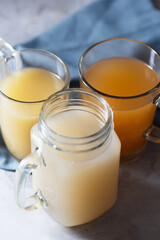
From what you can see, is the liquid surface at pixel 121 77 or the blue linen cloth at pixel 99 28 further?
the blue linen cloth at pixel 99 28

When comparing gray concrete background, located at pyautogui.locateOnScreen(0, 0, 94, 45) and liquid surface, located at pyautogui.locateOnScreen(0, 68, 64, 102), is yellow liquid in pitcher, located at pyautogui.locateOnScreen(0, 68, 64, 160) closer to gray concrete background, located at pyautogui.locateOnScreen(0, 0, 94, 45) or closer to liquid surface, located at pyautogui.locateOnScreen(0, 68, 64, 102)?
liquid surface, located at pyautogui.locateOnScreen(0, 68, 64, 102)

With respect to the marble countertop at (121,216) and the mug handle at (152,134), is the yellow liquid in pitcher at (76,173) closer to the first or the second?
the marble countertop at (121,216)

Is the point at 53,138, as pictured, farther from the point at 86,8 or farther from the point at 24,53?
the point at 86,8

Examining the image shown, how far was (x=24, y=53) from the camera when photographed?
1133 millimetres

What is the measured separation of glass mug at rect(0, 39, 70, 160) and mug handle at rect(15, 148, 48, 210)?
0.49 ft

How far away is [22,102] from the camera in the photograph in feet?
3.33

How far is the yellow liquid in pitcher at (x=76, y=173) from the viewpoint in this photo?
0.88 metres

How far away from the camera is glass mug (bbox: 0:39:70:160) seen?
1.04m

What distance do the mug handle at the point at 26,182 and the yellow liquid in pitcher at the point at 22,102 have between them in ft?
0.49

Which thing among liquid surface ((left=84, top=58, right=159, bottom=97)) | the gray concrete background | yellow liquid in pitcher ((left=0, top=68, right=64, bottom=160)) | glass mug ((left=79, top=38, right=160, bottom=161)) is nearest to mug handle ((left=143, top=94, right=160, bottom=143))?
glass mug ((left=79, top=38, right=160, bottom=161))


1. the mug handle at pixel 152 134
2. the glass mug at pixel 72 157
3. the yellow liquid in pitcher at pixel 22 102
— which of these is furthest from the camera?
the mug handle at pixel 152 134

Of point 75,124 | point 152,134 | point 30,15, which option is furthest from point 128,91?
point 30,15

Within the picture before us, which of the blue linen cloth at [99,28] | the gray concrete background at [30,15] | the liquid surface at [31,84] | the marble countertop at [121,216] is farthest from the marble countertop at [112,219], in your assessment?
the gray concrete background at [30,15]

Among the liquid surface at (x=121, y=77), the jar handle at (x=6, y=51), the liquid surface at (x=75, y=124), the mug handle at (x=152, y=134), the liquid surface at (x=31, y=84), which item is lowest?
the mug handle at (x=152, y=134)
